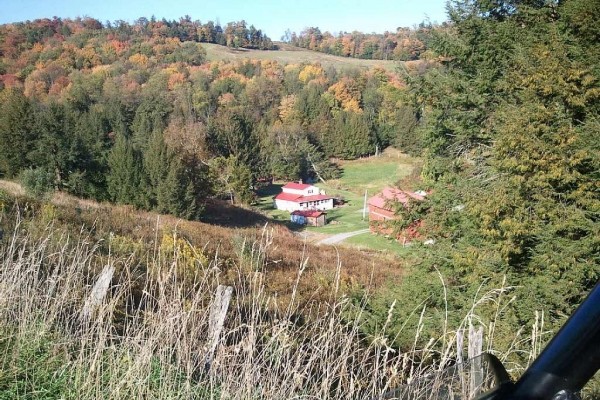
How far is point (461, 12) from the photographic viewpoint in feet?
43.7

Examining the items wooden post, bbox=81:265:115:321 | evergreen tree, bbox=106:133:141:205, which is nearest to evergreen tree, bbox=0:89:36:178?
evergreen tree, bbox=106:133:141:205

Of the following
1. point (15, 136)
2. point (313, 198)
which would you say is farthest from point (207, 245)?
point (313, 198)

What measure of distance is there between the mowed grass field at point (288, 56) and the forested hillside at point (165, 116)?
6.16 metres

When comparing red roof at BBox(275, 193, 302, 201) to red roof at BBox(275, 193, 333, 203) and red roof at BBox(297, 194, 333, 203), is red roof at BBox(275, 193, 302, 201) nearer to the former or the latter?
red roof at BBox(275, 193, 333, 203)

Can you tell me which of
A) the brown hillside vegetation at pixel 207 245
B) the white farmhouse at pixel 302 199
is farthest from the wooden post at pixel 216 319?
the white farmhouse at pixel 302 199

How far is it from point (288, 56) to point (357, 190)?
6370 cm

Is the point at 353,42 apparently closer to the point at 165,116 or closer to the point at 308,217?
the point at 165,116

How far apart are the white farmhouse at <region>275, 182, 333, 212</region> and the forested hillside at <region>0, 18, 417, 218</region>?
170 inches

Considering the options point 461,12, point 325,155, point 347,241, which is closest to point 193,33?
point 325,155

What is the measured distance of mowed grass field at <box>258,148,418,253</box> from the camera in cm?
3866

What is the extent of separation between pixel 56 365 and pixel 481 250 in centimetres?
968

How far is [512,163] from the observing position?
9.68 m

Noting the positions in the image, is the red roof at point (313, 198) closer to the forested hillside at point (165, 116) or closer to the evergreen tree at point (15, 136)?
the forested hillside at point (165, 116)

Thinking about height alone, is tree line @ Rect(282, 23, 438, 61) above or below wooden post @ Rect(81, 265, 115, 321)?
above
